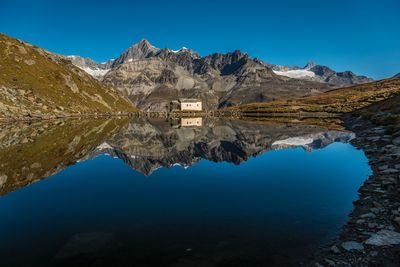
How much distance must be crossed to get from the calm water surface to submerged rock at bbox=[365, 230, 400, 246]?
2073mm

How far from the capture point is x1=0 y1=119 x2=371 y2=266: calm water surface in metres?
15.9

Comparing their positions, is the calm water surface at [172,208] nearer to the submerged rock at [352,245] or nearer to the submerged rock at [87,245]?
the submerged rock at [87,245]

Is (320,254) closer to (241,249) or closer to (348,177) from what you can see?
→ (241,249)

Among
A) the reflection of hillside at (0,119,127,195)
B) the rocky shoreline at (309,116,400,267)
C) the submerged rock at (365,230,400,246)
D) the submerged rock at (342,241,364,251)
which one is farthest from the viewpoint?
the reflection of hillside at (0,119,127,195)

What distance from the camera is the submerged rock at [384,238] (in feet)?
50.2

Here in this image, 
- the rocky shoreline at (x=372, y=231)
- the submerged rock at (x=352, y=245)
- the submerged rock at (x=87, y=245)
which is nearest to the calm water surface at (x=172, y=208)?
the submerged rock at (x=87, y=245)

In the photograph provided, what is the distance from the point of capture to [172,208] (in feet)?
75.8

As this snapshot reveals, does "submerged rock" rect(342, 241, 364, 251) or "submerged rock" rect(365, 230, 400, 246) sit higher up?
"submerged rock" rect(365, 230, 400, 246)

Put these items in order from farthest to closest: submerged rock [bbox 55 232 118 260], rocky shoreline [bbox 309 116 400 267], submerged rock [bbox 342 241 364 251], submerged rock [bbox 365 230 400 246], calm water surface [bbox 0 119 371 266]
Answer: submerged rock [bbox 55 232 118 260] → calm water surface [bbox 0 119 371 266] → submerged rock [bbox 365 230 400 246] → submerged rock [bbox 342 241 364 251] → rocky shoreline [bbox 309 116 400 267]

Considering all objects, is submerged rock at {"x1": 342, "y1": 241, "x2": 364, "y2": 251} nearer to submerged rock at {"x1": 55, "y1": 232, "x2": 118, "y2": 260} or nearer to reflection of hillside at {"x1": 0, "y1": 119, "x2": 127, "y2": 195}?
submerged rock at {"x1": 55, "y1": 232, "x2": 118, "y2": 260}

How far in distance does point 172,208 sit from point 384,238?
13.2 meters

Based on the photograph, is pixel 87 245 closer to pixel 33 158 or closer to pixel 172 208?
pixel 172 208

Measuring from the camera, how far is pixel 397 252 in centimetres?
1434

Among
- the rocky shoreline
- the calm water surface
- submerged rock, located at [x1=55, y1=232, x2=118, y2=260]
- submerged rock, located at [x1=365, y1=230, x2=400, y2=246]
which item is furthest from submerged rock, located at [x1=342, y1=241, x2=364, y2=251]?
submerged rock, located at [x1=55, y1=232, x2=118, y2=260]
